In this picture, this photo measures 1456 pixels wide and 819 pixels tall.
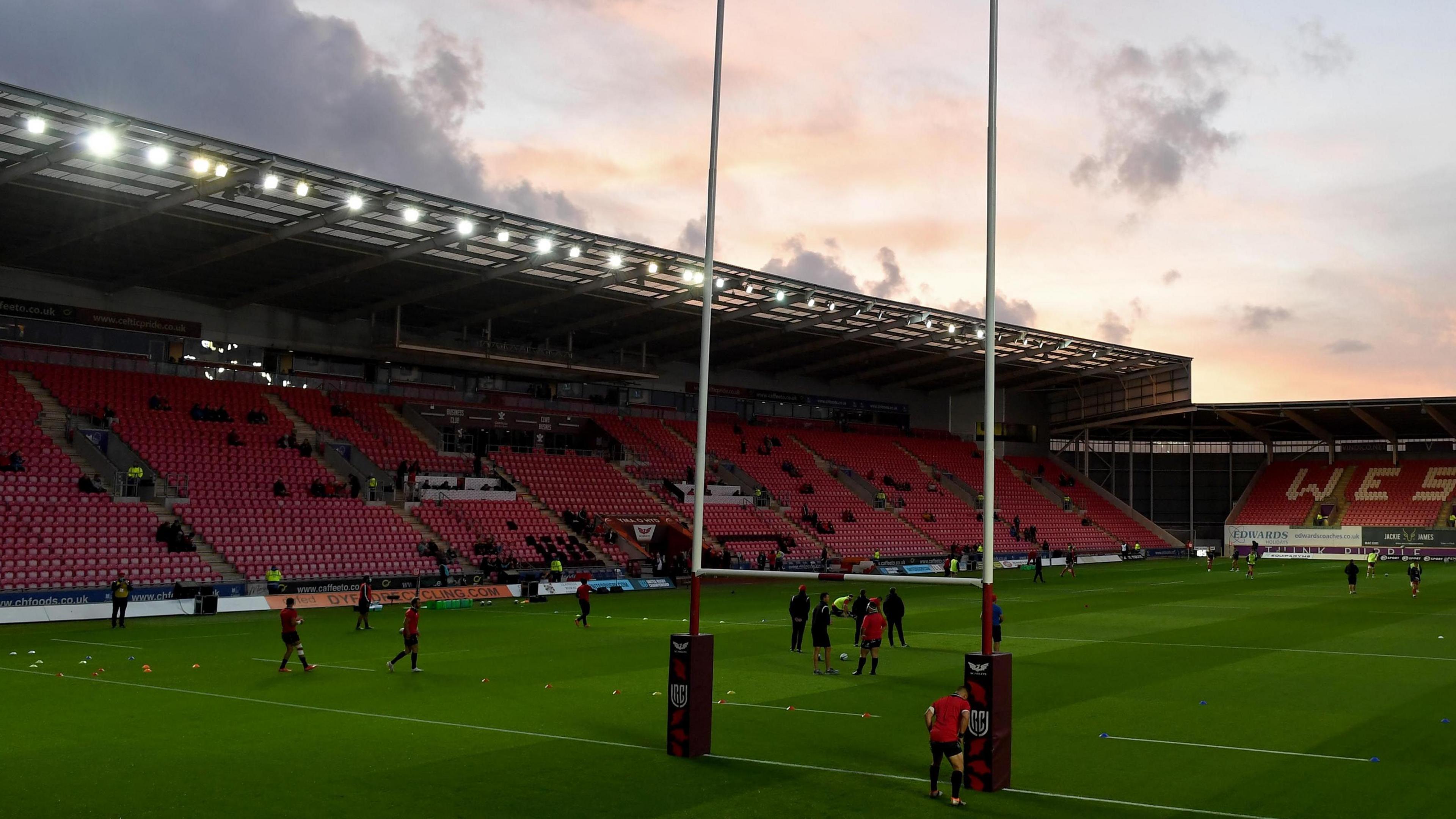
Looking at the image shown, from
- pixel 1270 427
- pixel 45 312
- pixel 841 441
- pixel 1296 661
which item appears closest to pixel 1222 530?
pixel 1270 427

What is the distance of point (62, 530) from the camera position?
124 feet

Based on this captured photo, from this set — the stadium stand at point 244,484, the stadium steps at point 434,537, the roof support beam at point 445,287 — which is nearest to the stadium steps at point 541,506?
the stadium steps at point 434,537

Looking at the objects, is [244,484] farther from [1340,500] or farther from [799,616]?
[1340,500]

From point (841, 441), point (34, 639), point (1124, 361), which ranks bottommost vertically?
point (34, 639)

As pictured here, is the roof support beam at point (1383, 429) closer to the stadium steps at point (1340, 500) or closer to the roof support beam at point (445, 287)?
the stadium steps at point (1340, 500)

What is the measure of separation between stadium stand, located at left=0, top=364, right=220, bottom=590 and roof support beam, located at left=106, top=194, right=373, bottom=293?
6833 millimetres

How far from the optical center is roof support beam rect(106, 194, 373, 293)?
125 ft

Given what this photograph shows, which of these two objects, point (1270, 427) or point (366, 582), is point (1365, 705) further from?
point (1270, 427)

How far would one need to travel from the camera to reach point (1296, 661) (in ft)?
84.6

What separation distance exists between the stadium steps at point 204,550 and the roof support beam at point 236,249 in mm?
9142

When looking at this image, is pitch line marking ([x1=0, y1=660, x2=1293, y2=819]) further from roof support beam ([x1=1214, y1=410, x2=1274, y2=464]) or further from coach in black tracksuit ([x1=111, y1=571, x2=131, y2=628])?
roof support beam ([x1=1214, y1=410, x2=1274, y2=464])

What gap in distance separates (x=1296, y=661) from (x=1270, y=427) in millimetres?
67091

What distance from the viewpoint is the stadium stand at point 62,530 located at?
3559 centimetres

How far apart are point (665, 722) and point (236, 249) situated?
99.2 ft
